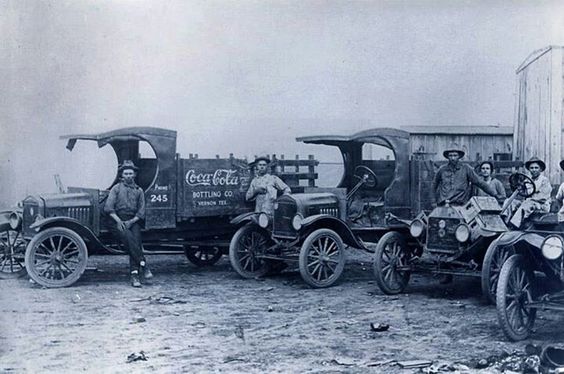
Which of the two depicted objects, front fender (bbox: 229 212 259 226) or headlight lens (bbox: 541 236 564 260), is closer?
headlight lens (bbox: 541 236 564 260)

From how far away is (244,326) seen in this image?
5.82m

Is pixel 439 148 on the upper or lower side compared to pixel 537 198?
upper

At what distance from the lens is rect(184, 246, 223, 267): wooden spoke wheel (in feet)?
31.6

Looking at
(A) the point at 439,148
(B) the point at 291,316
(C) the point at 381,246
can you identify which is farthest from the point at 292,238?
(A) the point at 439,148

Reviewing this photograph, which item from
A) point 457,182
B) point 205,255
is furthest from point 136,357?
point 205,255

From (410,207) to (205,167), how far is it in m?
2.81

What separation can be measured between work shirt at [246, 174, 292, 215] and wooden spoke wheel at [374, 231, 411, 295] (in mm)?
1809

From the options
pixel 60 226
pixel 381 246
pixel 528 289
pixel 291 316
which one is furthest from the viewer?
pixel 60 226

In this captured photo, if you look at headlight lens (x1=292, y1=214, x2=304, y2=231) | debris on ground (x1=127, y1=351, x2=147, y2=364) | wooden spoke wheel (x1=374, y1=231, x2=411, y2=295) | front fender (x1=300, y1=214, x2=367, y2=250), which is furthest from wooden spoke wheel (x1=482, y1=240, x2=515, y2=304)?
debris on ground (x1=127, y1=351, x2=147, y2=364)

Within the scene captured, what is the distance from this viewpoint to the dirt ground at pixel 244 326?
4.71 metres

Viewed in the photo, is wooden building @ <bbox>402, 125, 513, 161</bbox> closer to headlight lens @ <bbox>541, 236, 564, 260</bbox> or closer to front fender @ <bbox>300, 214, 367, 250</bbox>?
front fender @ <bbox>300, 214, 367, 250</bbox>

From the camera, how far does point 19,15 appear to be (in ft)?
20.6

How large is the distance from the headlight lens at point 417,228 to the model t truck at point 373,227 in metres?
0.01

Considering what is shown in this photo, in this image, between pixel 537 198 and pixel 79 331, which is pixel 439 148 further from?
pixel 79 331
